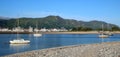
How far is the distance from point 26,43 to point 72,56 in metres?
52.7

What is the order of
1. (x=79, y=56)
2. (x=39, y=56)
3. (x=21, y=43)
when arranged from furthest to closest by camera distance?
1. (x=21, y=43)
2. (x=79, y=56)
3. (x=39, y=56)

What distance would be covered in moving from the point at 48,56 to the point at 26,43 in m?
53.3

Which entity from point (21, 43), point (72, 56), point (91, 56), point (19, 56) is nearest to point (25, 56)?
point (19, 56)

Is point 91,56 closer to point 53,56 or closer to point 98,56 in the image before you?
point 98,56

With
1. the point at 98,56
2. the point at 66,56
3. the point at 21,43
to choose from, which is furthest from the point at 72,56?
the point at 21,43

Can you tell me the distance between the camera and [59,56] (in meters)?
24.6

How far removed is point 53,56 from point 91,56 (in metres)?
3.34

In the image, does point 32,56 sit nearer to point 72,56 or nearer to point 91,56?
point 72,56

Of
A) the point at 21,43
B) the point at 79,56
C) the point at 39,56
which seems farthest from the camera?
the point at 21,43

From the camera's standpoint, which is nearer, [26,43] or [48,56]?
[48,56]

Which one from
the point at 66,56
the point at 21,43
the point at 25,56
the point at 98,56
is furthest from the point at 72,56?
the point at 21,43

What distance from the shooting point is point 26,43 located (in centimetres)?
7681

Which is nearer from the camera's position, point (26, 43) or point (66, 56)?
point (66, 56)

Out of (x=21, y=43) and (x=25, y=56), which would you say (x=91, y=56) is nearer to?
(x=25, y=56)
